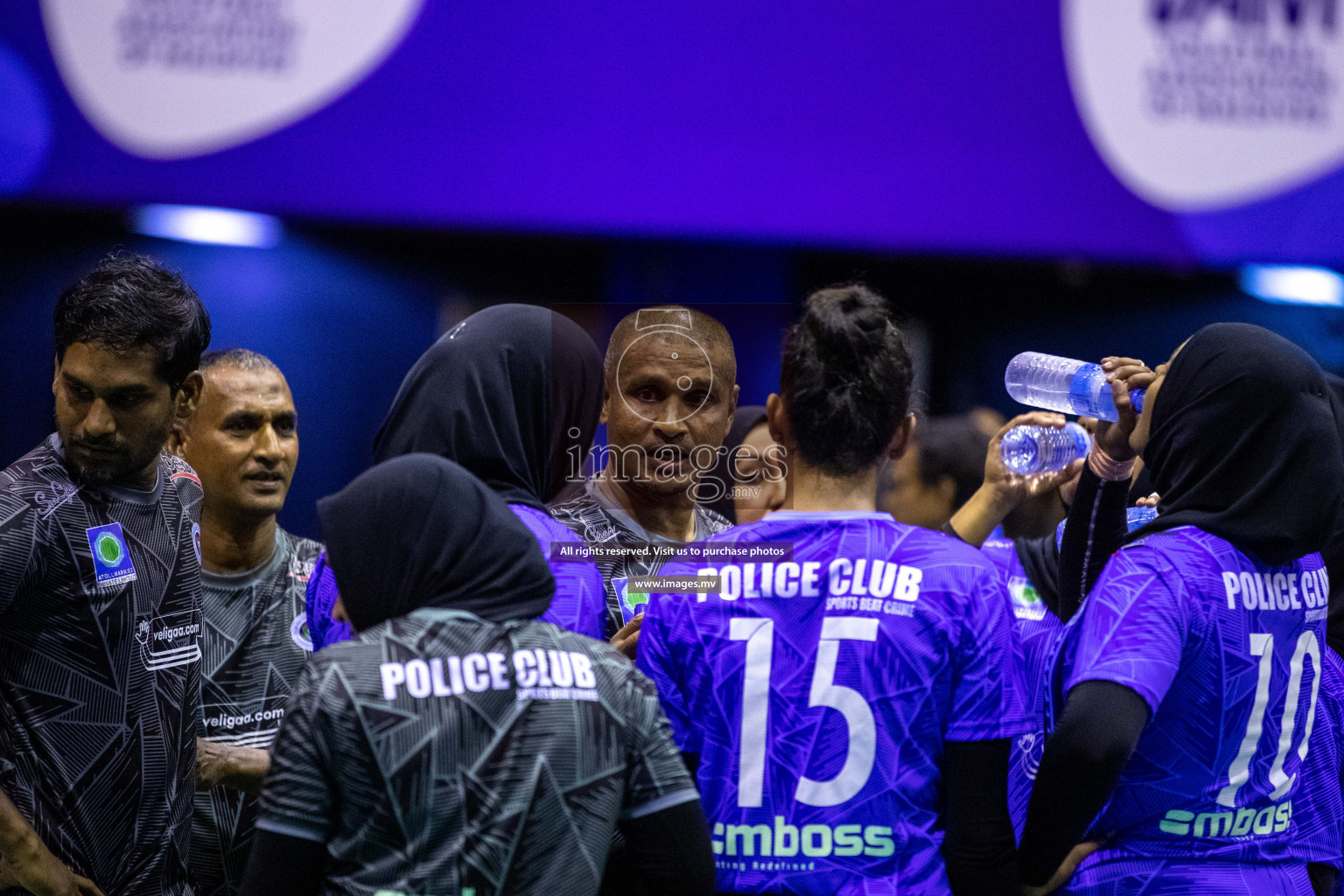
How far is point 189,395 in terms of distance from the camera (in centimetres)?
319

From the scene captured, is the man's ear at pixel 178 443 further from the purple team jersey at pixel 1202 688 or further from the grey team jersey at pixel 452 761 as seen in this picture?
the purple team jersey at pixel 1202 688

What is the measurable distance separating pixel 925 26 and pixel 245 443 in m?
4.02

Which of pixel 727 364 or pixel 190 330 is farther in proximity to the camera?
pixel 727 364

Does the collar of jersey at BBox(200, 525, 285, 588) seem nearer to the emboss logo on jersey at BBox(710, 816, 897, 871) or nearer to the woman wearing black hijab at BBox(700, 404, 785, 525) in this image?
the woman wearing black hijab at BBox(700, 404, 785, 525)

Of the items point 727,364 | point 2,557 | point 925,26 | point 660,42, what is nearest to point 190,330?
point 2,557

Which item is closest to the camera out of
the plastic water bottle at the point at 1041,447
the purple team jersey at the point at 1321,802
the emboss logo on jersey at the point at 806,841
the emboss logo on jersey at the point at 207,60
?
the emboss logo on jersey at the point at 806,841

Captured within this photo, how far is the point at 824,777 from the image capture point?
227 cm

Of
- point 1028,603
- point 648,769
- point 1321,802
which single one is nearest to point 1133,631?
point 1321,802

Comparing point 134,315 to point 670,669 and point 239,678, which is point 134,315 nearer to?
point 239,678

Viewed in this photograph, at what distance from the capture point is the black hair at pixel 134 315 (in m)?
2.96

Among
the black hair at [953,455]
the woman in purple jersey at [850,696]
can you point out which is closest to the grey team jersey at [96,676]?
the woman in purple jersey at [850,696]

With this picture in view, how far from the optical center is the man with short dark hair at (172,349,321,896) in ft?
11.5

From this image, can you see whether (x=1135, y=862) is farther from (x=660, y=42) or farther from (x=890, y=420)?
(x=660, y=42)

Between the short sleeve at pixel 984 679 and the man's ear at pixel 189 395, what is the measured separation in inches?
82.2
